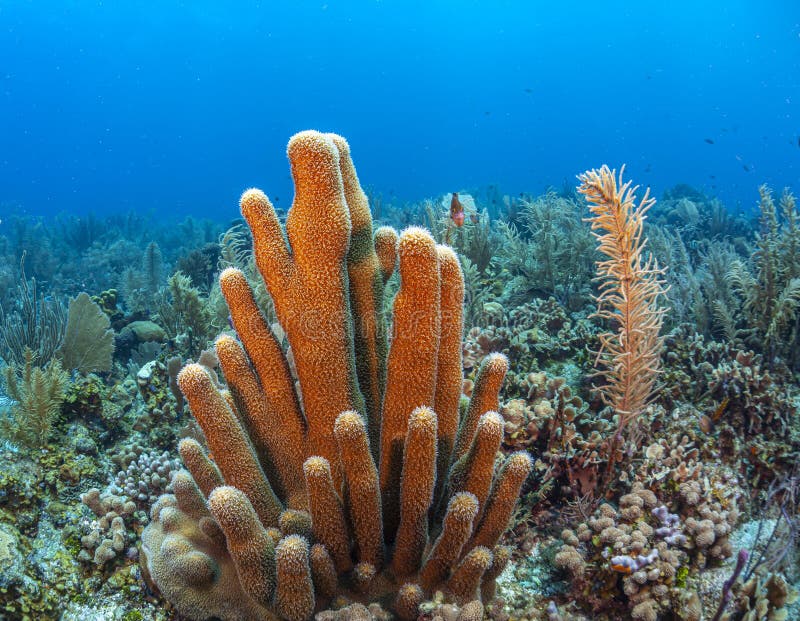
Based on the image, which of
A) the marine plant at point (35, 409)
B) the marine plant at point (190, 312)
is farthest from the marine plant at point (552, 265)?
the marine plant at point (35, 409)

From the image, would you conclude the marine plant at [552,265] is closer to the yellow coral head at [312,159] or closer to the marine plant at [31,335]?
the yellow coral head at [312,159]

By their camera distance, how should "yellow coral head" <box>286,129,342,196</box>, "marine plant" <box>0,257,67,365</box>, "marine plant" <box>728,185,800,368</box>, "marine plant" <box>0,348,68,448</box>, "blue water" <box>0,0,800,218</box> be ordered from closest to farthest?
"yellow coral head" <box>286,129,342,196</box> < "marine plant" <box>0,348,68,448</box> < "marine plant" <box>728,185,800,368</box> < "marine plant" <box>0,257,67,365</box> < "blue water" <box>0,0,800,218</box>

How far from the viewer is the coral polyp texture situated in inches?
75.2

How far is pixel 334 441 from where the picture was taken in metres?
2.21

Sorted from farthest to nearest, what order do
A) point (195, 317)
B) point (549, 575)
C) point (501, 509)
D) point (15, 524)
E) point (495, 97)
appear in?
point (495, 97) < point (195, 317) < point (15, 524) < point (549, 575) < point (501, 509)

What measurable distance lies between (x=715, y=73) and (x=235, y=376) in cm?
19963

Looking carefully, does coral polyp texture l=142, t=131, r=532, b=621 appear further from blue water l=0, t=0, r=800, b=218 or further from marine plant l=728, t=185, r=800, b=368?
blue water l=0, t=0, r=800, b=218

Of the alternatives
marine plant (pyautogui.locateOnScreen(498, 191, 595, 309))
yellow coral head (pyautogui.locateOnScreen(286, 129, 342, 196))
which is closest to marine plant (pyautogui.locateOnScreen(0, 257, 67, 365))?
yellow coral head (pyautogui.locateOnScreen(286, 129, 342, 196))

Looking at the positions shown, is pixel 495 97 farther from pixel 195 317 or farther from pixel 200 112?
pixel 195 317

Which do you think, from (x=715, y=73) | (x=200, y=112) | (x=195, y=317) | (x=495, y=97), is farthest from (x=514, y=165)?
(x=195, y=317)

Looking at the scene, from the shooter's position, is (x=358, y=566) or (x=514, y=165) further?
(x=514, y=165)

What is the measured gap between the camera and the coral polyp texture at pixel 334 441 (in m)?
1.91

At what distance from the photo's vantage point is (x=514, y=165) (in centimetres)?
13062

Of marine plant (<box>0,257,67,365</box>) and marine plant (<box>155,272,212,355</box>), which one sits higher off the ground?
marine plant (<box>155,272,212,355</box>)
